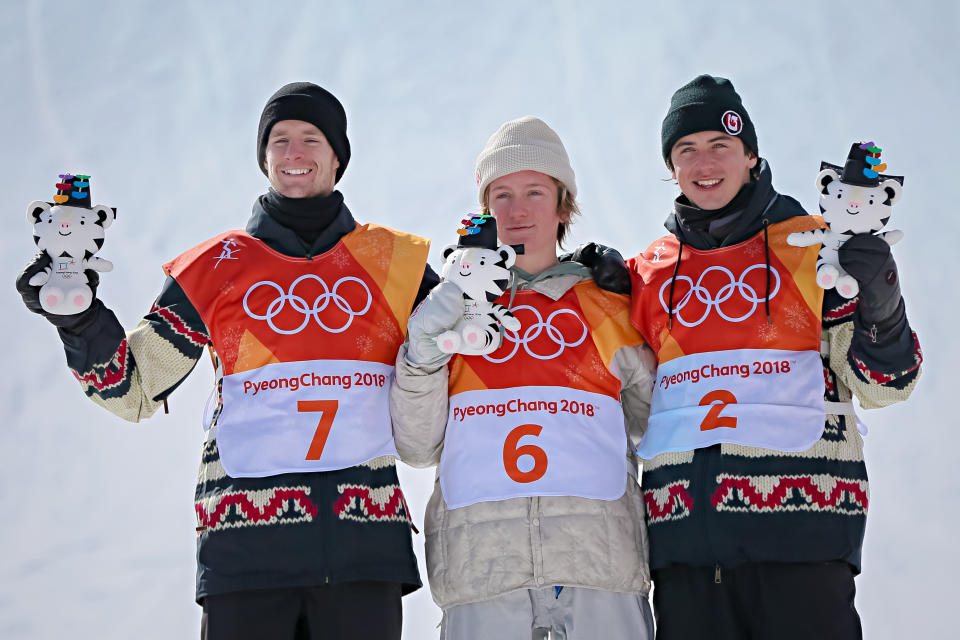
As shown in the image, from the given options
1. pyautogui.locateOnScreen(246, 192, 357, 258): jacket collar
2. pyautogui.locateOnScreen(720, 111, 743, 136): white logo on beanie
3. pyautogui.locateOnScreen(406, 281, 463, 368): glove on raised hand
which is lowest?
pyautogui.locateOnScreen(406, 281, 463, 368): glove on raised hand

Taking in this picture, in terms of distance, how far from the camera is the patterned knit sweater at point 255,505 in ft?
10.9

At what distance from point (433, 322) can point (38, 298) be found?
1249mm

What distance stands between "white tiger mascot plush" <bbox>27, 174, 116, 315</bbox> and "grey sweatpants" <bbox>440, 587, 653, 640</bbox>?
1596 millimetres

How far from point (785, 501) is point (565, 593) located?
0.75 meters

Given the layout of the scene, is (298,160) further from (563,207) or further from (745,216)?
(745,216)

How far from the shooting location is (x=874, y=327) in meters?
3.29

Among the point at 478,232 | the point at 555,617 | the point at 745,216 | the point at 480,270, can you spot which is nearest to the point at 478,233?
the point at 478,232

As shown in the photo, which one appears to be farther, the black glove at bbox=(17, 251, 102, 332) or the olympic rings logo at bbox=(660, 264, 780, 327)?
the olympic rings logo at bbox=(660, 264, 780, 327)

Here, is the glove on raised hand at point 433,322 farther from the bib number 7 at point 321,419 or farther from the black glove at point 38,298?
the black glove at point 38,298

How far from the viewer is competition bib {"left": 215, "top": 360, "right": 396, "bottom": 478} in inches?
135

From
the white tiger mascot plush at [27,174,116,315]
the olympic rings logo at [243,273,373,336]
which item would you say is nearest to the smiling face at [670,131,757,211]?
the olympic rings logo at [243,273,373,336]

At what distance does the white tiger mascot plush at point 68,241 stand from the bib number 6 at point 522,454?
1.42 metres

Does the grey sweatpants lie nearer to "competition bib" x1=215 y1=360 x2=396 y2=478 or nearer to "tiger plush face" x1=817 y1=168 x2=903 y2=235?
"competition bib" x1=215 y1=360 x2=396 y2=478

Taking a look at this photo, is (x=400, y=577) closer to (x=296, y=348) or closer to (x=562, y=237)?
(x=296, y=348)
